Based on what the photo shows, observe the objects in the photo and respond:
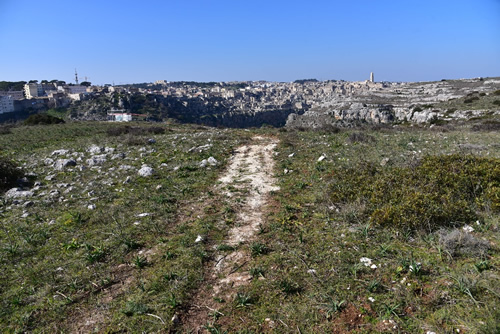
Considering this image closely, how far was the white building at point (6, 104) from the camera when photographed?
122 meters

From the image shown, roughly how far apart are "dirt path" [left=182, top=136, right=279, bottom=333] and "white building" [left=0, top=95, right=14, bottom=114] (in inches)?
6187

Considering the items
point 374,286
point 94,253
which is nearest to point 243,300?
point 374,286

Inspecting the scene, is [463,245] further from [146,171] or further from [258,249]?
[146,171]

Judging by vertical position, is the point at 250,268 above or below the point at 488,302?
below

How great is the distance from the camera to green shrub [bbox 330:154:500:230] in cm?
599

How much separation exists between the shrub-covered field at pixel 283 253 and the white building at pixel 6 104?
155 meters

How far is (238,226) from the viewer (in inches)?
276

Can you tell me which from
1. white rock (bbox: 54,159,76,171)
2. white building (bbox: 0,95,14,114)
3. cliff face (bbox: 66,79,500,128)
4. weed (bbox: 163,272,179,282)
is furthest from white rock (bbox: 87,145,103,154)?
white building (bbox: 0,95,14,114)

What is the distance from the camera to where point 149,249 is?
6.18 meters

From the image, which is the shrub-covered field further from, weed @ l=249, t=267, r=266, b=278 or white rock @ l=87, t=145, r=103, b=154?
white rock @ l=87, t=145, r=103, b=154

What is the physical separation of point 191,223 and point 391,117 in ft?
220

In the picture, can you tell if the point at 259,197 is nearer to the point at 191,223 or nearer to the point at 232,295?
the point at 191,223

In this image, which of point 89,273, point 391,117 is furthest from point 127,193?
point 391,117

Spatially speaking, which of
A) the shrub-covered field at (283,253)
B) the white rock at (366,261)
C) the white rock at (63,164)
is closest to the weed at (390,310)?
the shrub-covered field at (283,253)
